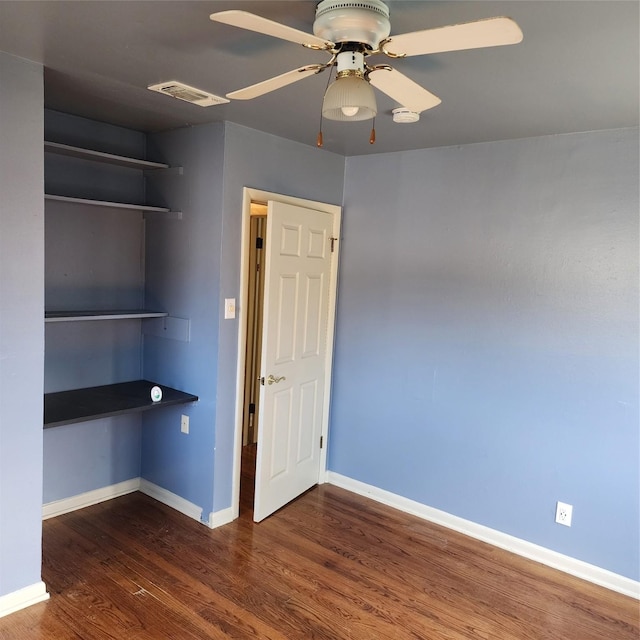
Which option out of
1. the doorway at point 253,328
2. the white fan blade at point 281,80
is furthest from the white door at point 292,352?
the white fan blade at point 281,80

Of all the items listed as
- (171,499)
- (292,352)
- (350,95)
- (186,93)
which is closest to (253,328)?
(292,352)

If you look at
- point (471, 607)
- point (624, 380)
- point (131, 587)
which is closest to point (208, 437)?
point (131, 587)

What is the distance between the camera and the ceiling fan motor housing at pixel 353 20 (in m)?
1.39

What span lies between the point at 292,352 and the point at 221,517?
3.57 ft

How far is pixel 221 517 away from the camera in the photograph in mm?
3207

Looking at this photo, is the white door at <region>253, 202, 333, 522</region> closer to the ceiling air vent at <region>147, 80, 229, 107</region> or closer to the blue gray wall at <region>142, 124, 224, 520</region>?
the blue gray wall at <region>142, 124, 224, 520</region>

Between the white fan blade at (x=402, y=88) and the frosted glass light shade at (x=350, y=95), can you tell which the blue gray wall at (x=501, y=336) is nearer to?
the white fan blade at (x=402, y=88)

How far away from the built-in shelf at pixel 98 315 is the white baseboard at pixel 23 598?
4.01 ft

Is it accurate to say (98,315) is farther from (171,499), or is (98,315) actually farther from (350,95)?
(350,95)

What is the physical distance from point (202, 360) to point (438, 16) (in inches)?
87.4

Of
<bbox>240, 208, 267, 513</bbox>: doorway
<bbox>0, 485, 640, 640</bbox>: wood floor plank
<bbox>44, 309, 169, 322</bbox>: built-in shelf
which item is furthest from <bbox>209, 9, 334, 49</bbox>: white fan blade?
<bbox>240, 208, 267, 513</bbox>: doorway

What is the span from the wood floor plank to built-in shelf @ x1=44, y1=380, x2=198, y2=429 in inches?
29.8

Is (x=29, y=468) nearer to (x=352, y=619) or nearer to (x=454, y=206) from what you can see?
(x=352, y=619)

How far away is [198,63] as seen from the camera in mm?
2021
